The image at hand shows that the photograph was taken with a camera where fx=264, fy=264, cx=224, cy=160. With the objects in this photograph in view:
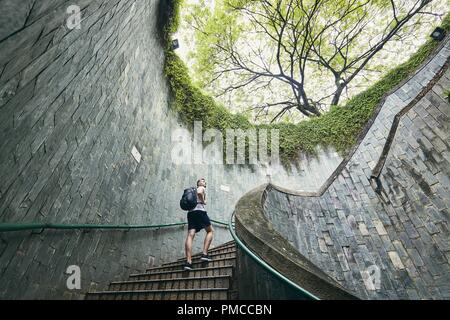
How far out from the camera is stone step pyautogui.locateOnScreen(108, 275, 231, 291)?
3379 millimetres

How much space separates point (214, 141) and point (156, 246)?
15.6ft

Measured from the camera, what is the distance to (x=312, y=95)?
14.6 m

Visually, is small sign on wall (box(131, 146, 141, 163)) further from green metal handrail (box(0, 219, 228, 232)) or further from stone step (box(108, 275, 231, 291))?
stone step (box(108, 275, 231, 291))

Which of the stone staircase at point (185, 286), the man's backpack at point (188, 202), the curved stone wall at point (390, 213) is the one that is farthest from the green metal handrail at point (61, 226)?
the curved stone wall at point (390, 213)

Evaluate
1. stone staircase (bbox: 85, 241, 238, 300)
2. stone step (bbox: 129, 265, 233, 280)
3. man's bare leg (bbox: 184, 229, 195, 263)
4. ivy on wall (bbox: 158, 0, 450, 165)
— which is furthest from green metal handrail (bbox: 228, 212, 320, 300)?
ivy on wall (bbox: 158, 0, 450, 165)

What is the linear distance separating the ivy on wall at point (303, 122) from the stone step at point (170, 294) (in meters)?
6.10

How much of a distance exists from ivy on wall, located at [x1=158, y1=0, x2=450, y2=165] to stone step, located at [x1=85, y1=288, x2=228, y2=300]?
20.0ft

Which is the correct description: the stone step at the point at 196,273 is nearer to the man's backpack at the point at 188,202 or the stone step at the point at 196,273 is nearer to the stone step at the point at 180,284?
the stone step at the point at 180,284

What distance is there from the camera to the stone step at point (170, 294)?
3.05 meters

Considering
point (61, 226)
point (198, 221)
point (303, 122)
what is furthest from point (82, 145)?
point (303, 122)

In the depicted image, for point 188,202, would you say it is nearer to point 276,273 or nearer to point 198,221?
point 198,221

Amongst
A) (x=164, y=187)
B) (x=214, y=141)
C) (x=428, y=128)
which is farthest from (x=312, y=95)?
(x=164, y=187)

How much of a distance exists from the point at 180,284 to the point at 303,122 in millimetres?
9622

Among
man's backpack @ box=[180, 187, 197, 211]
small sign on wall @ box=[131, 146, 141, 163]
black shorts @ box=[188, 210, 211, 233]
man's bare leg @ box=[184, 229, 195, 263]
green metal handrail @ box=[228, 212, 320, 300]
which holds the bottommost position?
green metal handrail @ box=[228, 212, 320, 300]
